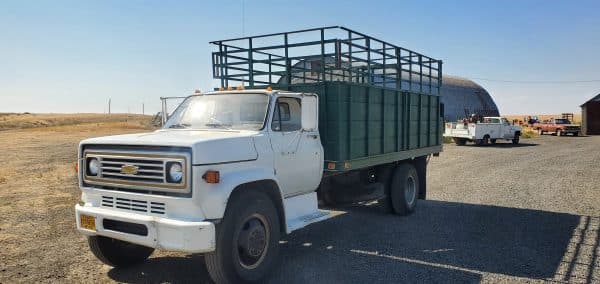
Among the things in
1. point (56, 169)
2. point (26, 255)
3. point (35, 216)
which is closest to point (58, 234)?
point (26, 255)

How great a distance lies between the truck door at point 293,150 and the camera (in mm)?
5797

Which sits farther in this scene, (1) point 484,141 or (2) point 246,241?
(1) point 484,141

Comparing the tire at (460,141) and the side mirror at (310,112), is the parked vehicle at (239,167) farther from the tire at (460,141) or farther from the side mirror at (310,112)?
the tire at (460,141)

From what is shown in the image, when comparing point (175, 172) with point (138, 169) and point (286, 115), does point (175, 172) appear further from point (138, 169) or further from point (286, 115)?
point (286, 115)

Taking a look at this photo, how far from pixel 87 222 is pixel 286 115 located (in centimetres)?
260

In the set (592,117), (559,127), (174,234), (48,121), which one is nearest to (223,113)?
(174,234)

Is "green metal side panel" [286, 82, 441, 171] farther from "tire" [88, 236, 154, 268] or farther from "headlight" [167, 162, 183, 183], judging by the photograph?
"tire" [88, 236, 154, 268]

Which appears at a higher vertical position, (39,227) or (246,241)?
(246,241)

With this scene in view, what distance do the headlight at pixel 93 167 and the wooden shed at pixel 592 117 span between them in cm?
5250

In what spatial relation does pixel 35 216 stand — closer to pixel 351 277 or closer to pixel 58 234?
pixel 58 234

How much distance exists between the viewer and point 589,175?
1477cm

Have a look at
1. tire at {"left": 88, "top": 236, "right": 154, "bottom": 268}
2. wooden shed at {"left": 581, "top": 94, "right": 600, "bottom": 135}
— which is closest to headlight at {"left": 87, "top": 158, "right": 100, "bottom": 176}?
tire at {"left": 88, "top": 236, "right": 154, "bottom": 268}

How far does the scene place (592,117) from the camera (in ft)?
159

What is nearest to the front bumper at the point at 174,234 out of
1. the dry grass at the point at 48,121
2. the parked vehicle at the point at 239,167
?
the parked vehicle at the point at 239,167
